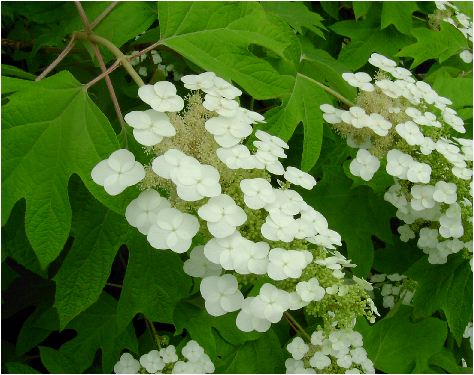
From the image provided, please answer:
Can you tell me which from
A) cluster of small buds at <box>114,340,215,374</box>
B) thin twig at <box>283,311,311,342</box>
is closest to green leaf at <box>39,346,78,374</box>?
cluster of small buds at <box>114,340,215,374</box>

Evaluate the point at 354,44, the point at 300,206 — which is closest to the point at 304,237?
the point at 300,206

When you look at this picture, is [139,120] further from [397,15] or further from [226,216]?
[397,15]

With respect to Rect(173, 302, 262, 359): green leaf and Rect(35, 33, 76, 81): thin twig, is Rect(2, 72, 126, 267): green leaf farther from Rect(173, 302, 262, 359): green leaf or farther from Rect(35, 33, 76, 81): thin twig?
Rect(173, 302, 262, 359): green leaf

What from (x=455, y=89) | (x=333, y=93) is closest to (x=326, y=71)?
(x=333, y=93)

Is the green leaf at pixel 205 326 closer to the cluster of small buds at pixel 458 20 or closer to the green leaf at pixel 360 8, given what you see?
the green leaf at pixel 360 8

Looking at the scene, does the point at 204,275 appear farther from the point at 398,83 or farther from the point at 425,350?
the point at 425,350

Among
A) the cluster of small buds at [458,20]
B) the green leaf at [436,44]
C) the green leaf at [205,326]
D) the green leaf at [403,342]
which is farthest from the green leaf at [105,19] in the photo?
the cluster of small buds at [458,20]
